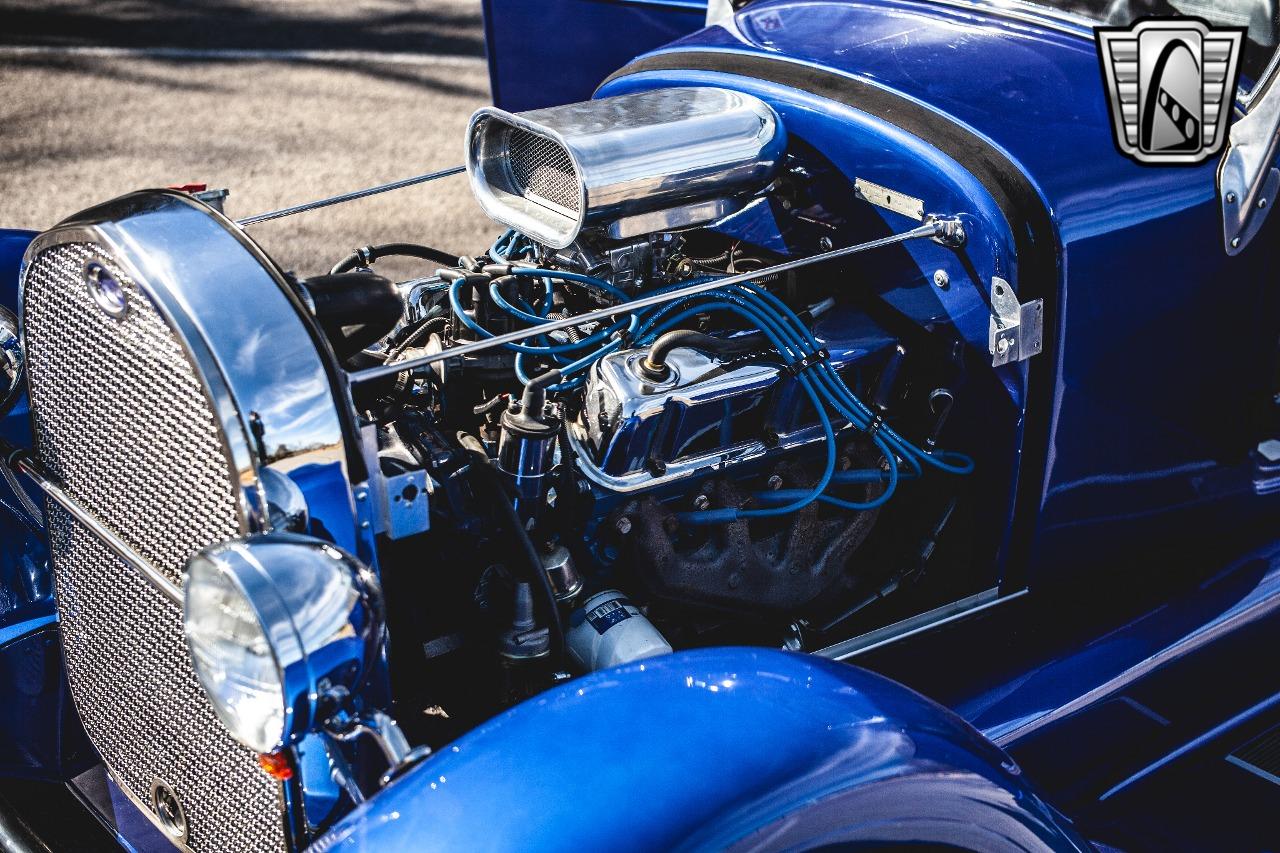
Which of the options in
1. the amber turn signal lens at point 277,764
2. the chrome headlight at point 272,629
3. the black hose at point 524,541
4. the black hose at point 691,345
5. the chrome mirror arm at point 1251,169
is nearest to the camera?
the chrome headlight at point 272,629

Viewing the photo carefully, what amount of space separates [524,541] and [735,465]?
42cm

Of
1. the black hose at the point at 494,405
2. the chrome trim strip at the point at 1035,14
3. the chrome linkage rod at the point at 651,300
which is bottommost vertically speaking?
the black hose at the point at 494,405

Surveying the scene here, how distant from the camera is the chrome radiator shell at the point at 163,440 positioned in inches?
58.7

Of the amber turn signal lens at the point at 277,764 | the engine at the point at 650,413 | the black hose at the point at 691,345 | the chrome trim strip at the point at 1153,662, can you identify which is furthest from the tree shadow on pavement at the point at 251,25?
the amber turn signal lens at the point at 277,764

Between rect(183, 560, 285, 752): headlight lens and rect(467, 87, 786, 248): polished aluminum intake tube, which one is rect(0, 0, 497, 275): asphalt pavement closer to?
rect(467, 87, 786, 248): polished aluminum intake tube

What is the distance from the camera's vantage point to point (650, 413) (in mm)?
1908

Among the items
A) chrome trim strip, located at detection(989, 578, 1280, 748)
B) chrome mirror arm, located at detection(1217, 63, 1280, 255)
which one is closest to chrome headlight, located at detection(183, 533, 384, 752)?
chrome trim strip, located at detection(989, 578, 1280, 748)

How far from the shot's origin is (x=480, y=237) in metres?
5.08

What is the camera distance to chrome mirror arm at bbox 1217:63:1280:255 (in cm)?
206

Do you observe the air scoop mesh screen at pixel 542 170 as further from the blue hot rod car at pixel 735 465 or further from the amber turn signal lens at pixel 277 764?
the amber turn signal lens at pixel 277 764

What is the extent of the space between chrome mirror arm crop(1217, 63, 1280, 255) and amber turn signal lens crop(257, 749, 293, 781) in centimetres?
170

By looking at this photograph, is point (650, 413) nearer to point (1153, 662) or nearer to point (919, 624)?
point (919, 624)

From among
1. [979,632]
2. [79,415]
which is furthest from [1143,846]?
[79,415]

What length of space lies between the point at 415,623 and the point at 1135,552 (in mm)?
1344
